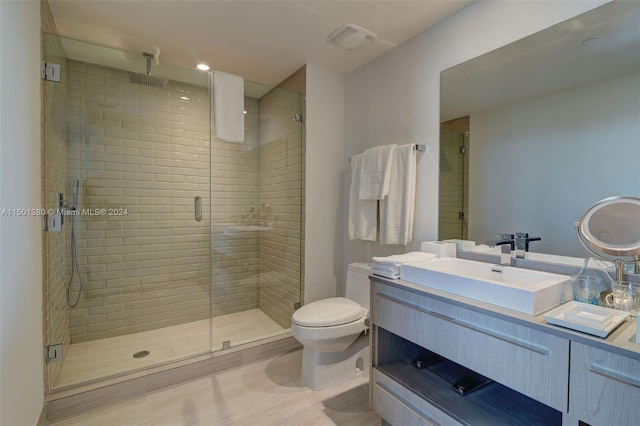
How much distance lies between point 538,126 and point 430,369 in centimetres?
140

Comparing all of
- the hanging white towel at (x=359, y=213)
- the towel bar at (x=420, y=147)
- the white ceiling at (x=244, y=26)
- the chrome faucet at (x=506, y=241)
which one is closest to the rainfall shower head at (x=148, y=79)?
the white ceiling at (x=244, y=26)

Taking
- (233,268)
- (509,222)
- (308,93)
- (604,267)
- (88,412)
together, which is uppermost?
(308,93)

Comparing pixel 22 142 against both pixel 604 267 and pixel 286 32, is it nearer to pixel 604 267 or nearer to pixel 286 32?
pixel 286 32

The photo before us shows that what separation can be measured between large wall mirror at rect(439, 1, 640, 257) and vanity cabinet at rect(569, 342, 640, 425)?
28.2 inches

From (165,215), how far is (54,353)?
1.30 meters

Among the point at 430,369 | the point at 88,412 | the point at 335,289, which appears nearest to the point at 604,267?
the point at 430,369

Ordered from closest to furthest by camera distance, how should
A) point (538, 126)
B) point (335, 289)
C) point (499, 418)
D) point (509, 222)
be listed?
1. point (499, 418)
2. point (538, 126)
3. point (509, 222)
4. point (335, 289)

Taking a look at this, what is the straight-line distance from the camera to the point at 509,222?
1.71 meters

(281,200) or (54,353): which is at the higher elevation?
(281,200)

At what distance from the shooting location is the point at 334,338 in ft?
6.31

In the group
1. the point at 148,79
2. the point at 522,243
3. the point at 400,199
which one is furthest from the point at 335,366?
the point at 148,79

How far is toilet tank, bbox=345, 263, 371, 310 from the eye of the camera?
7.21 feet

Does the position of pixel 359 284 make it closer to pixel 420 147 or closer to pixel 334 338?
pixel 334 338

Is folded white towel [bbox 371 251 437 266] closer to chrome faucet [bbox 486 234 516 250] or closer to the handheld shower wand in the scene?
chrome faucet [bbox 486 234 516 250]
